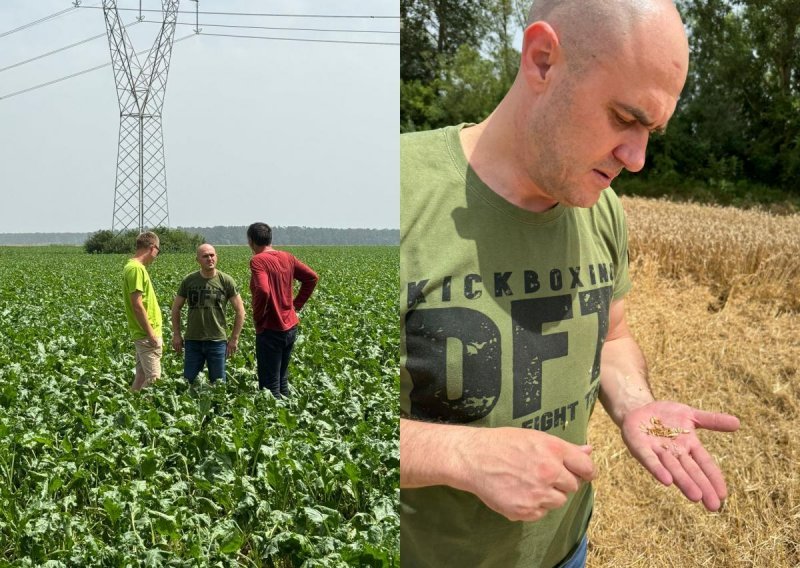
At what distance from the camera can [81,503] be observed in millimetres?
2963

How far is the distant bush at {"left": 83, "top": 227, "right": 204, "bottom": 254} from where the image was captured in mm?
23750

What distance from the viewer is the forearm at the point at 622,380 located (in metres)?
0.73

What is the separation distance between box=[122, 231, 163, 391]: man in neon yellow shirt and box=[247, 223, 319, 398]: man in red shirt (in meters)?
0.53

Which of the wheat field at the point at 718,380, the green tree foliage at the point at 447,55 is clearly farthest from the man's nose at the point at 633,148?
the wheat field at the point at 718,380

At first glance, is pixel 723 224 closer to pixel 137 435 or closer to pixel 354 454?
pixel 354 454

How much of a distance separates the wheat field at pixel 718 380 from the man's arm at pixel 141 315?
93.8 inches

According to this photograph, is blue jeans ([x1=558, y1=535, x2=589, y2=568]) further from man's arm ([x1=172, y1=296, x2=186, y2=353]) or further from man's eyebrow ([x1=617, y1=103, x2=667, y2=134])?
man's arm ([x1=172, y1=296, x2=186, y2=353])

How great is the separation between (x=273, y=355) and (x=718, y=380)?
2.31m

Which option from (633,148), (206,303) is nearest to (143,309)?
(206,303)

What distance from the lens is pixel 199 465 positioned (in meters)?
3.08

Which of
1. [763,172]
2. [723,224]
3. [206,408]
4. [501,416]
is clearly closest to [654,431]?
[501,416]

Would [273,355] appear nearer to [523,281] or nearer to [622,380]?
[622,380]

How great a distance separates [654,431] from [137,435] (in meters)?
3.19

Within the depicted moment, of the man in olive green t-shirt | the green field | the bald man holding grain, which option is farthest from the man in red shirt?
the bald man holding grain
